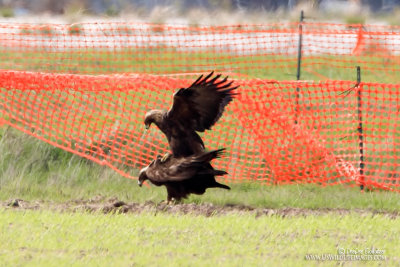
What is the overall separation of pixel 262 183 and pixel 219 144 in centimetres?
127

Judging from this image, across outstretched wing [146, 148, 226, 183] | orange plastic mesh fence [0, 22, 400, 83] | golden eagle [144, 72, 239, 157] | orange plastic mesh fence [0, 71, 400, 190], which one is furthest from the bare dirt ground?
orange plastic mesh fence [0, 22, 400, 83]

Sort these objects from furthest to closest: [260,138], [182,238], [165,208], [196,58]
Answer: [196,58] → [260,138] → [165,208] → [182,238]

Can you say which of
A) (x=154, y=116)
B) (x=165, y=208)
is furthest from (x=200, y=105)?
(x=165, y=208)

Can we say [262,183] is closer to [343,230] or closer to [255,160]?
[255,160]

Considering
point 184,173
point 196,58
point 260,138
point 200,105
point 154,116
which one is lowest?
point 184,173

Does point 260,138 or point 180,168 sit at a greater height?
point 260,138

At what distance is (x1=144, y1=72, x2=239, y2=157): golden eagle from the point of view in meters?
7.38

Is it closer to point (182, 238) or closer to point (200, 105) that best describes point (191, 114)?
point (200, 105)

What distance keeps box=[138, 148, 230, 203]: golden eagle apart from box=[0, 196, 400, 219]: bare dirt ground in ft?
0.73

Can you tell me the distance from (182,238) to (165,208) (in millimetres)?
1340

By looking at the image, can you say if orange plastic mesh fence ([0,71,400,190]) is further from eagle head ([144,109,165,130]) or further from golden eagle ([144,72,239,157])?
eagle head ([144,109,165,130])

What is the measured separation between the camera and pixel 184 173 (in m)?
7.71

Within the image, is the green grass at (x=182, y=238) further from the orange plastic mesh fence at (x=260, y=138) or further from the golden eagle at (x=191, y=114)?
the orange plastic mesh fence at (x=260, y=138)

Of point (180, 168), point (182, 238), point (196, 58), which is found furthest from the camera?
point (196, 58)
